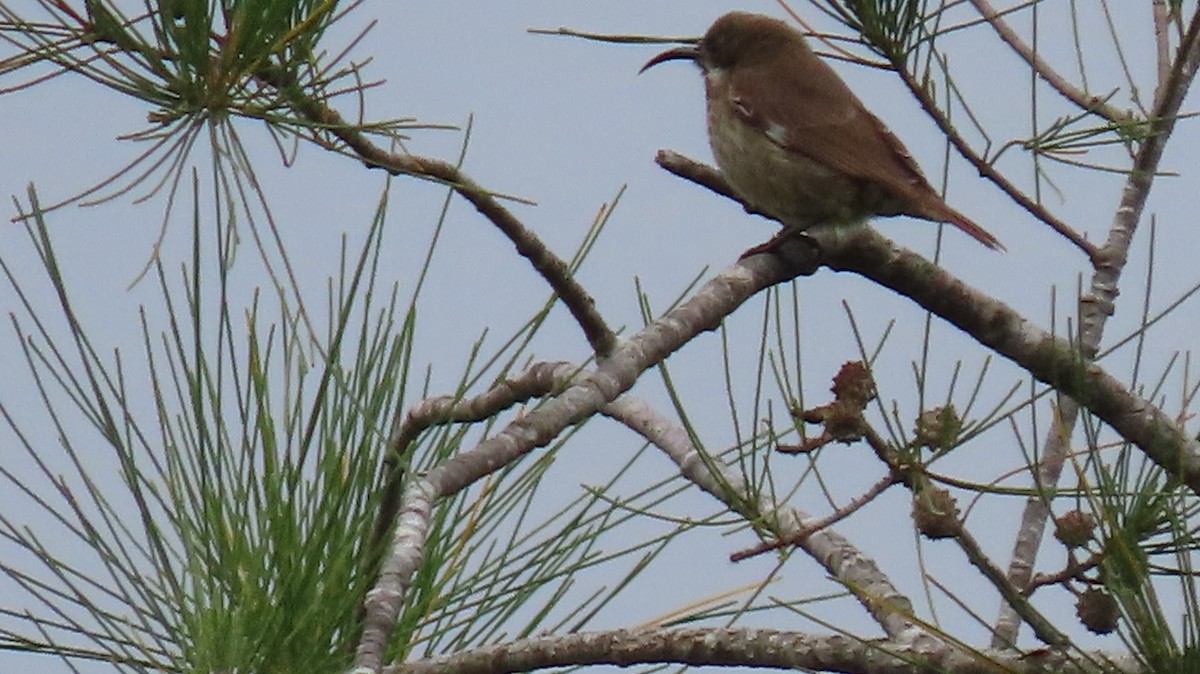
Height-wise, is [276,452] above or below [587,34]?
below

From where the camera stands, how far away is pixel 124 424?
1798 millimetres

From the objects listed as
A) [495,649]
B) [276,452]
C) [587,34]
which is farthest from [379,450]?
[587,34]

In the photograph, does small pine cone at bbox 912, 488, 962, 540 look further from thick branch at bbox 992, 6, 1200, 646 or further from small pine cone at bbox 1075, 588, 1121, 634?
thick branch at bbox 992, 6, 1200, 646

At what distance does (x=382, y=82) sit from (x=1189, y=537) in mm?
1151

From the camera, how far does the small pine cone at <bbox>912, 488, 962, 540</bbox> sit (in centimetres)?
162

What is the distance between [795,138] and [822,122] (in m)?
0.16

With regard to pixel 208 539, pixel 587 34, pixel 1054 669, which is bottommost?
pixel 1054 669

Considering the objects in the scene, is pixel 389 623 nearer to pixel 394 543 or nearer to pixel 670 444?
pixel 394 543

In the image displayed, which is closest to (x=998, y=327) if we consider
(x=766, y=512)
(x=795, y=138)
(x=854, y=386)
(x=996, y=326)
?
(x=996, y=326)

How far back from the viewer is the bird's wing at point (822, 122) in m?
3.12

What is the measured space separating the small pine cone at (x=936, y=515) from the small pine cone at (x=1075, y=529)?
104mm

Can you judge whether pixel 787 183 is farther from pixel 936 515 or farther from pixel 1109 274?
pixel 936 515

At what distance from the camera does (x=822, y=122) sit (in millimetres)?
3354

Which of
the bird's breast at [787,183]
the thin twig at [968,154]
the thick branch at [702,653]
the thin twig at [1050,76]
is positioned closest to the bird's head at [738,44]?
the bird's breast at [787,183]
